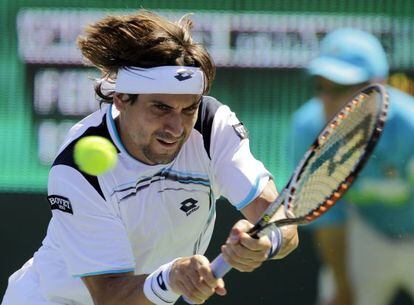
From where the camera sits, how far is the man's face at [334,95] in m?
3.79

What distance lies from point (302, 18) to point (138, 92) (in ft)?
5.63

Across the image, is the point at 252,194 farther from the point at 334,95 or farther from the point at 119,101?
the point at 334,95

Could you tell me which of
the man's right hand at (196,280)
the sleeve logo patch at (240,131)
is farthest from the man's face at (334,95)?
the man's right hand at (196,280)

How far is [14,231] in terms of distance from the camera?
5.10 meters

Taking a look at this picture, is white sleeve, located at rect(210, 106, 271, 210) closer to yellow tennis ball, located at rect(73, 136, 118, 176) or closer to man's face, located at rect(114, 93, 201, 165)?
man's face, located at rect(114, 93, 201, 165)

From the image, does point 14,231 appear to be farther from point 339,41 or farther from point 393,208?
point 393,208

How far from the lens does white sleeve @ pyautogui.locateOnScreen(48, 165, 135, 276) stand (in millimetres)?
3168

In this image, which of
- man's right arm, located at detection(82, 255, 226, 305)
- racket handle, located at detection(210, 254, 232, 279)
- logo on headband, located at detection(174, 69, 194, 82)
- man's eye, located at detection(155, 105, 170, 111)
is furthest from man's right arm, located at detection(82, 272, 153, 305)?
logo on headband, located at detection(174, 69, 194, 82)

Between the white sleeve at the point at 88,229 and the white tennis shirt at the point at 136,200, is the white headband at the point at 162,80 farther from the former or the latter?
the white sleeve at the point at 88,229

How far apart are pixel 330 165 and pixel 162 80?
57cm

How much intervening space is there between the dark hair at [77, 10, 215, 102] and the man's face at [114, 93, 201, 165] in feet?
0.40

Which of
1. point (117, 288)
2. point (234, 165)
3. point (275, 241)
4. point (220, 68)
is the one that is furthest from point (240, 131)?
point (220, 68)

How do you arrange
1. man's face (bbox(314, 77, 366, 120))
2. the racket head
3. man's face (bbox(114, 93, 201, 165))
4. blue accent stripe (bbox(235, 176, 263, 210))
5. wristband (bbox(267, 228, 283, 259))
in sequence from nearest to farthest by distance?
the racket head, wristband (bbox(267, 228, 283, 259)), man's face (bbox(114, 93, 201, 165)), blue accent stripe (bbox(235, 176, 263, 210)), man's face (bbox(314, 77, 366, 120))

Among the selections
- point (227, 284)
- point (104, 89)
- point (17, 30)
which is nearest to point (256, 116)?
point (227, 284)
